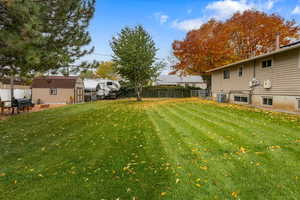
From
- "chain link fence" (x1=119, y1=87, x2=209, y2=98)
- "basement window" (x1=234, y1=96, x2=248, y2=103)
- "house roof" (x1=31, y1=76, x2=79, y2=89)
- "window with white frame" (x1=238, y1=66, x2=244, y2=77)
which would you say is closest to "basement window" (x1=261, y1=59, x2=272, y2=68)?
"window with white frame" (x1=238, y1=66, x2=244, y2=77)

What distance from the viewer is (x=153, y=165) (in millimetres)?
3434

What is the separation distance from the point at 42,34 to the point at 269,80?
1241cm

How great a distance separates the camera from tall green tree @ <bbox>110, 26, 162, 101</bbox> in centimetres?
1806

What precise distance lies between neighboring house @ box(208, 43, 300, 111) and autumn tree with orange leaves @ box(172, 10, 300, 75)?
5753 millimetres

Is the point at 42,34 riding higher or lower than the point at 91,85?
higher

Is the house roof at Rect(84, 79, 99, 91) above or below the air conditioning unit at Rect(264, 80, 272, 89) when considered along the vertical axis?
above

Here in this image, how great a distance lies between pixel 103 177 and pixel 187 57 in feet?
70.1

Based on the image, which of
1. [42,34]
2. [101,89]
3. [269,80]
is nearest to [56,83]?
[101,89]

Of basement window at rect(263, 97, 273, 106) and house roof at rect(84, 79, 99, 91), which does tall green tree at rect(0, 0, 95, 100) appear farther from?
house roof at rect(84, 79, 99, 91)

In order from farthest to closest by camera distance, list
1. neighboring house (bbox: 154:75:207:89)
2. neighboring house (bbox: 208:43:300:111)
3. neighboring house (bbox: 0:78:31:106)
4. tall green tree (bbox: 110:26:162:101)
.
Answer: neighboring house (bbox: 154:75:207:89), tall green tree (bbox: 110:26:162:101), neighboring house (bbox: 0:78:31:106), neighboring house (bbox: 208:43:300:111)

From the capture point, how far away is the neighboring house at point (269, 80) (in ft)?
30.5

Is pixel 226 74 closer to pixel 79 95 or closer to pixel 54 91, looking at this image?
pixel 79 95

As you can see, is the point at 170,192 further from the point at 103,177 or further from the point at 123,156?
the point at 123,156

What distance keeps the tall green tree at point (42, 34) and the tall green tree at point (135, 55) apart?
1099 cm
